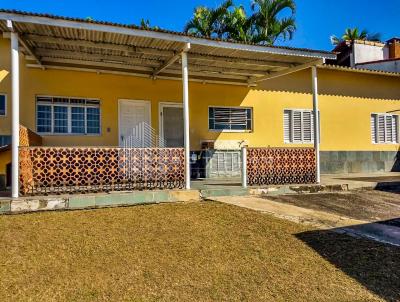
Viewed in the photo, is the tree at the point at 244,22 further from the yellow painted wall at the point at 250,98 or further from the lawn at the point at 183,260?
the lawn at the point at 183,260

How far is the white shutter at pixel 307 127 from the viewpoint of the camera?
14.2 meters

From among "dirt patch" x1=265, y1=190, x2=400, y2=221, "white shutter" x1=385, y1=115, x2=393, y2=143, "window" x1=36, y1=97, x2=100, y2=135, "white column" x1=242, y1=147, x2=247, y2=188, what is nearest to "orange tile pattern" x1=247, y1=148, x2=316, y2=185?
"white column" x1=242, y1=147, x2=247, y2=188

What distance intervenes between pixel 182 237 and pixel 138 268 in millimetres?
1282

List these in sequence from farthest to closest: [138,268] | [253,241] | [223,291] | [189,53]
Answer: [189,53]
[253,241]
[138,268]
[223,291]

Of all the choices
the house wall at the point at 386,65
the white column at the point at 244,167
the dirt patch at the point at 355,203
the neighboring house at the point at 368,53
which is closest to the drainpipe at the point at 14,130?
the white column at the point at 244,167

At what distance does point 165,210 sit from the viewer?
754 cm

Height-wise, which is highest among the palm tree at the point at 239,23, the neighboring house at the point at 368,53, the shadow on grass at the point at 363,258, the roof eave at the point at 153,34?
the palm tree at the point at 239,23

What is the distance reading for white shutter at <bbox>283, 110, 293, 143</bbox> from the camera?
13938 mm

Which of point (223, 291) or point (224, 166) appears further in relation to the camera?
point (224, 166)

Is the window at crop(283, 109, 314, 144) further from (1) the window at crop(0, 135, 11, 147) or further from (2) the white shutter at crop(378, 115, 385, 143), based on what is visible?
(1) the window at crop(0, 135, 11, 147)

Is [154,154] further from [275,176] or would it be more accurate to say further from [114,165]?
[275,176]

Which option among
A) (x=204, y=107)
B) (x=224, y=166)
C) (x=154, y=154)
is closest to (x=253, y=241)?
(x=154, y=154)

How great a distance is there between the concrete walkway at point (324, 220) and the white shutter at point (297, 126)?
19.2ft

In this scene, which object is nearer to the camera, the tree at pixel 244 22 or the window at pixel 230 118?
A: the window at pixel 230 118
